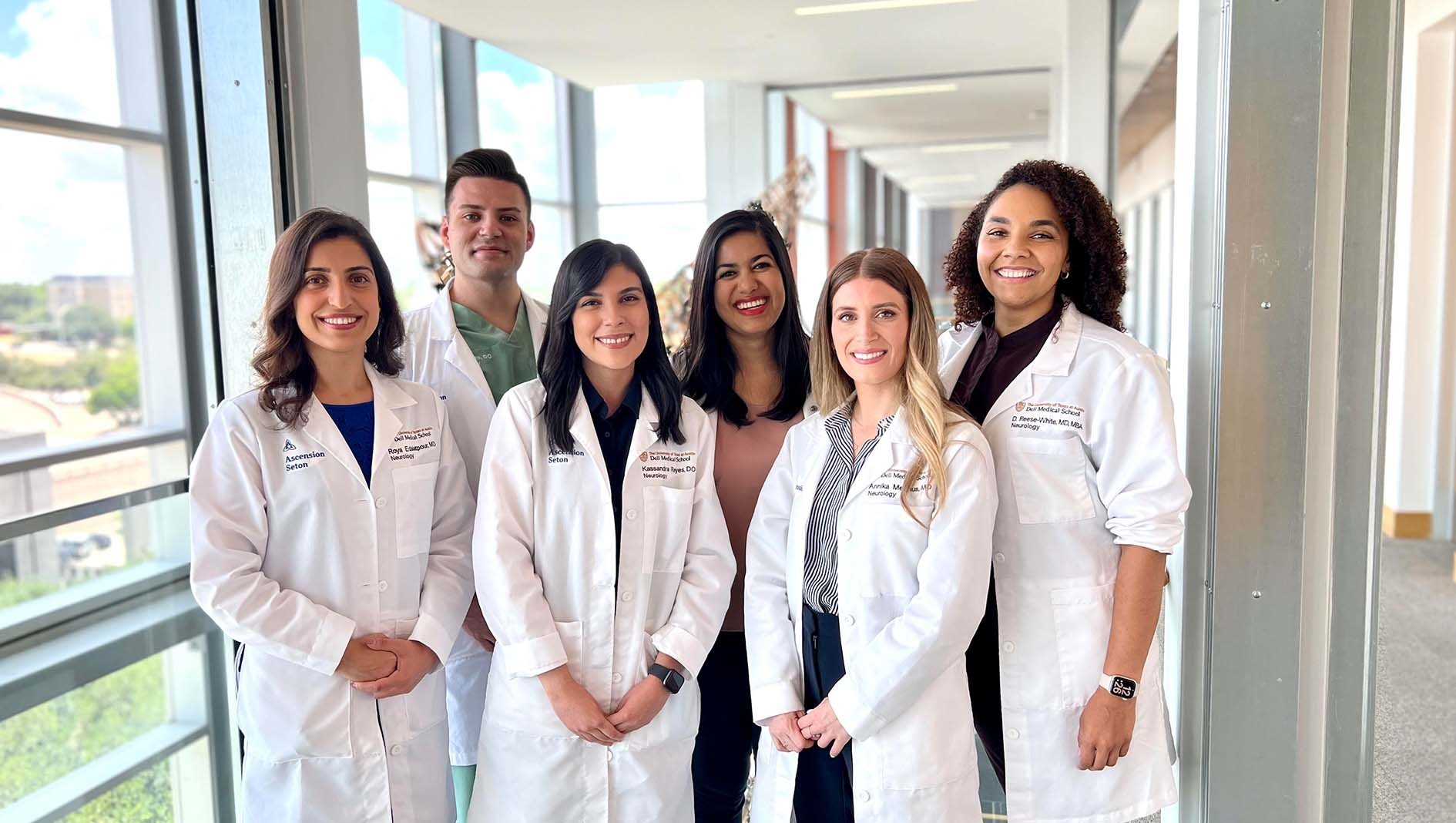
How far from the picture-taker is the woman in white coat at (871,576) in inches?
68.4

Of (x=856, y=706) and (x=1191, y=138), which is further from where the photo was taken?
(x=1191, y=138)

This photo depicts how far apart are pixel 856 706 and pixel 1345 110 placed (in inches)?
60.4

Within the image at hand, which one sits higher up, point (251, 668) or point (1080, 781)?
point (251, 668)

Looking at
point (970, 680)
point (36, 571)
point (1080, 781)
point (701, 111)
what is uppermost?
point (701, 111)

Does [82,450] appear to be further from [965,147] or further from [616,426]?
[965,147]

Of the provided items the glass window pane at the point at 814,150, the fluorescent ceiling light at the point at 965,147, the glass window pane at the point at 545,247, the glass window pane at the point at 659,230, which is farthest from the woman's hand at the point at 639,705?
the fluorescent ceiling light at the point at 965,147

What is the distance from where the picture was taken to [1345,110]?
1988mm

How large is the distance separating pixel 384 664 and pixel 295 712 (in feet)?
0.59

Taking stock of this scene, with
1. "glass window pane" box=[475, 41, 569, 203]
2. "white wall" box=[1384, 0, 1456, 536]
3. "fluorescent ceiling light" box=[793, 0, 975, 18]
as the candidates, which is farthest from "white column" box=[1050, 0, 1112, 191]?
"glass window pane" box=[475, 41, 569, 203]

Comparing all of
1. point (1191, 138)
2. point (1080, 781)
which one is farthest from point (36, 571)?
point (1191, 138)

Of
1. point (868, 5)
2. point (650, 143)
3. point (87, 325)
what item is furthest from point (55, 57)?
point (650, 143)

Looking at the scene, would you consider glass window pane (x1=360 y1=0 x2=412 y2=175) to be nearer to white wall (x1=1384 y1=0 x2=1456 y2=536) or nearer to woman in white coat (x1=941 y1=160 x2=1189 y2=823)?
woman in white coat (x1=941 y1=160 x2=1189 y2=823)

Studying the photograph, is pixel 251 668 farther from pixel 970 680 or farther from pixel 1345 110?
pixel 1345 110

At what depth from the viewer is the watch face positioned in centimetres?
182
